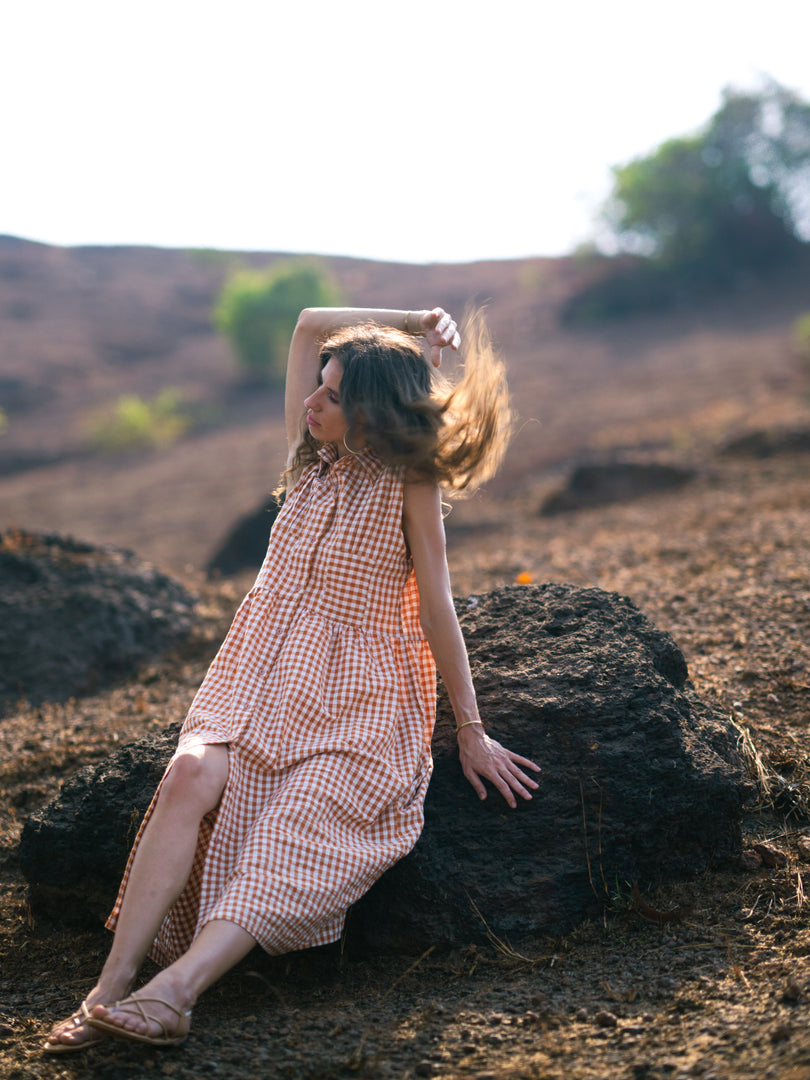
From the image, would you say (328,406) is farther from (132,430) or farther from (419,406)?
(132,430)

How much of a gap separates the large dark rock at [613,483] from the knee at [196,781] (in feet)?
26.2

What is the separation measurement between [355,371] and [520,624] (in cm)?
116

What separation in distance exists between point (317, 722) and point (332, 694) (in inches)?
3.6

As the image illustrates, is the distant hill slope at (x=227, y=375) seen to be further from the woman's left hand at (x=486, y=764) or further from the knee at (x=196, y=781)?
the knee at (x=196, y=781)

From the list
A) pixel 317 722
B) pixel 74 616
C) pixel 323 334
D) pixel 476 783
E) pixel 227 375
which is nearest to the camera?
pixel 317 722

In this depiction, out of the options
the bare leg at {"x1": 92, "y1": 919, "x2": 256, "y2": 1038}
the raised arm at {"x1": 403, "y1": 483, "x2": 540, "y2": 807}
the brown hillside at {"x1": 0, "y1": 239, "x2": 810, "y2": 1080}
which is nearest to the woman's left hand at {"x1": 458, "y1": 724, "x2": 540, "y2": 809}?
the raised arm at {"x1": 403, "y1": 483, "x2": 540, "y2": 807}

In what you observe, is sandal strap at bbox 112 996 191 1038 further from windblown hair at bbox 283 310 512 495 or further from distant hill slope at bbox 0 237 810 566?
distant hill slope at bbox 0 237 810 566

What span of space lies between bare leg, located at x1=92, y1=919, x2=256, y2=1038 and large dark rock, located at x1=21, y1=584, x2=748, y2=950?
53 centimetres

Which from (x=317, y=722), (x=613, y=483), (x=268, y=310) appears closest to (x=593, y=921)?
(x=317, y=722)

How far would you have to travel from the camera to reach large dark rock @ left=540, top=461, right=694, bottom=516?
9.98 m

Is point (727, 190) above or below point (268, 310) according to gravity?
above

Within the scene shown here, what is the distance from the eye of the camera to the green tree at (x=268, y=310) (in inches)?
1164

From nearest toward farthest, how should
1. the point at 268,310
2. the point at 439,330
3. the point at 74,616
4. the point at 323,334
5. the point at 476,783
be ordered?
1. the point at 476,783
2. the point at 439,330
3. the point at 323,334
4. the point at 74,616
5. the point at 268,310

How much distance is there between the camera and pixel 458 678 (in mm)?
2635
